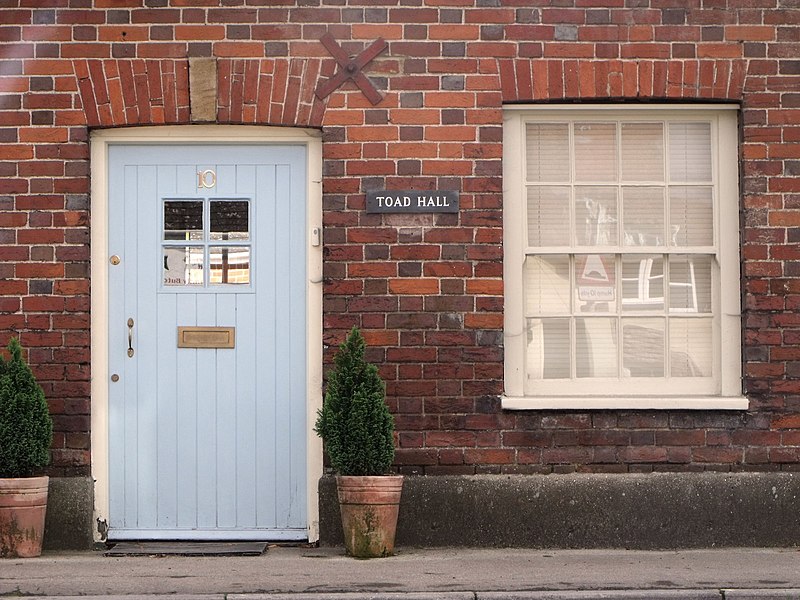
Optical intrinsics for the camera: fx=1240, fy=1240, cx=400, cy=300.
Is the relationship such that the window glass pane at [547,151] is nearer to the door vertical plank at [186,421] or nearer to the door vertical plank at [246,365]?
the door vertical plank at [246,365]

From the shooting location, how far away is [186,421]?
7508 mm

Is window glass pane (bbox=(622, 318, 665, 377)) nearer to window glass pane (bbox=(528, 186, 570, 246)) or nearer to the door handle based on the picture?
window glass pane (bbox=(528, 186, 570, 246))

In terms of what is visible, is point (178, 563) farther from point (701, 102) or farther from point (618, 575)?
point (701, 102)

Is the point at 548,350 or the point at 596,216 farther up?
the point at 596,216

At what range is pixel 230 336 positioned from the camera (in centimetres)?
749

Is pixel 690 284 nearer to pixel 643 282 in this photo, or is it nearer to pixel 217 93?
pixel 643 282

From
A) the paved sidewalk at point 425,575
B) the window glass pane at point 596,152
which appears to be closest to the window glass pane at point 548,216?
the window glass pane at point 596,152

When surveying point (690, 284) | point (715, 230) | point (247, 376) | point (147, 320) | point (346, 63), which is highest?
point (346, 63)

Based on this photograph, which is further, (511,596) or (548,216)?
(548,216)

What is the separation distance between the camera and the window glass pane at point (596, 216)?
24.8 feet

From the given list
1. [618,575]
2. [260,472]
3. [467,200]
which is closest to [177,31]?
[467,200]

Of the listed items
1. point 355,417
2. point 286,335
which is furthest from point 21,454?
point 355,417

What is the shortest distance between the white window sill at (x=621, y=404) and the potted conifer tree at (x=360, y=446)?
873 mm

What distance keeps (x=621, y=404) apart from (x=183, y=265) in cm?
276
